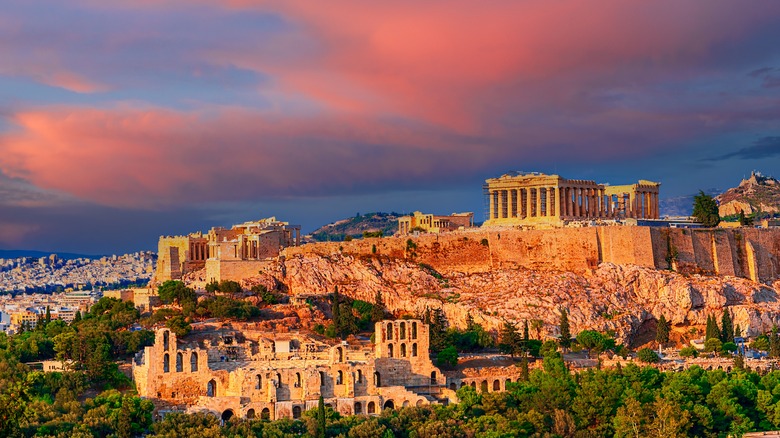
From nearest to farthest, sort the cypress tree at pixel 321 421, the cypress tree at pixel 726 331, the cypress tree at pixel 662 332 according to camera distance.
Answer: the cypress tree at pixel 321 421, the cypress tree at pixel 726 331, the cypress tree at pixel 662 332

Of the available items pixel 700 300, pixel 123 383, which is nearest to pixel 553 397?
pixel 123 383

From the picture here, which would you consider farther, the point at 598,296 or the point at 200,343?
the point at 598,296

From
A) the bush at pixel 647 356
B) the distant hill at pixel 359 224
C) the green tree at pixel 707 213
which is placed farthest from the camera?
the distant hill at pixel 359 224

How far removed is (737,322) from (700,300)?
2797 mm

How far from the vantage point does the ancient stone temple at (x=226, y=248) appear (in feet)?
275

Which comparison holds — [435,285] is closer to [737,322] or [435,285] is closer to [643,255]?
[643,255]

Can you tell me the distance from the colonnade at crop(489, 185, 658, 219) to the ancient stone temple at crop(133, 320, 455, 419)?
3460cm

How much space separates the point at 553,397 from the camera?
5800cm

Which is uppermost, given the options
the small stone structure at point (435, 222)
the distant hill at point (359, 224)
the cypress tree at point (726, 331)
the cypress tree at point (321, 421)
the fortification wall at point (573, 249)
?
the distant hill at point (359, 224)

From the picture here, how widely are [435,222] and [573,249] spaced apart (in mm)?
27393

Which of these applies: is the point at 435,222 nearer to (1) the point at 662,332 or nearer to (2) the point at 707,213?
(2) the point at 707,213

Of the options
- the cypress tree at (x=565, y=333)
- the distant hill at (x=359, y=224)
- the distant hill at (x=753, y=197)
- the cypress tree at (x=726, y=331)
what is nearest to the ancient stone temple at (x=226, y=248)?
the cypress tree at (x=565, y=333)

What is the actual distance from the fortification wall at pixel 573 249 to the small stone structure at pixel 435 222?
18507 millimetres

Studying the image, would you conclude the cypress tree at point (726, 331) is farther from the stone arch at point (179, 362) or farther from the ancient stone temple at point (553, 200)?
the stone arch at point (179, 362)
